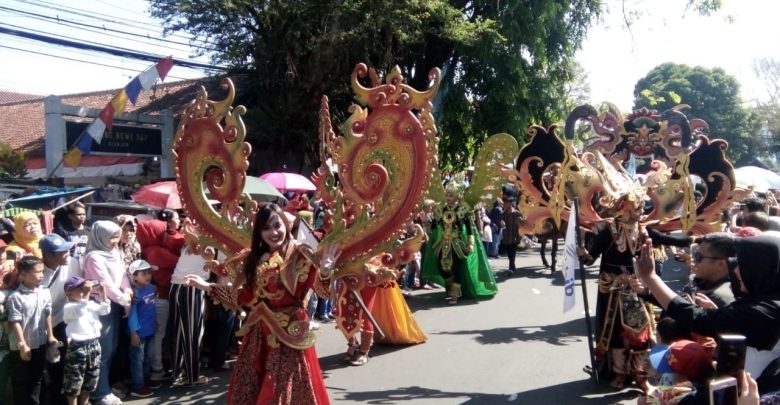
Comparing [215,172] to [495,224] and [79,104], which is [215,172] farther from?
[79,104]

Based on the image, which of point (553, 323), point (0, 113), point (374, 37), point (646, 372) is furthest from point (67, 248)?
point (0, 113)

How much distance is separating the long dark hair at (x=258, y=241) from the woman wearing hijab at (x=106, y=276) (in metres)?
1.80

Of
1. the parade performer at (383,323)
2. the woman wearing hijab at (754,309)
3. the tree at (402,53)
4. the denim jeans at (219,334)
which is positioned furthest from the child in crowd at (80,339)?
the tree at (402,53)

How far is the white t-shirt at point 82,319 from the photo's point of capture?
4.66 metres

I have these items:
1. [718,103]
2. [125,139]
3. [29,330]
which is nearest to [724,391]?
[29,330]

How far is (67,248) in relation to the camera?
4.77 metres

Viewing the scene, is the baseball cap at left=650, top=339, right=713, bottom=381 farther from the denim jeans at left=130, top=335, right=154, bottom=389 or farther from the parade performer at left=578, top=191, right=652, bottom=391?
the denim jeans at left=130, top=335, right=154, bottom=389

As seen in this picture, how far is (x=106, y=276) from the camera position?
4953 millimetres

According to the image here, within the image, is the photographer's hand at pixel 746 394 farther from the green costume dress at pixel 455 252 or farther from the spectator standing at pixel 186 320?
the green costume dress at pixel 455 252

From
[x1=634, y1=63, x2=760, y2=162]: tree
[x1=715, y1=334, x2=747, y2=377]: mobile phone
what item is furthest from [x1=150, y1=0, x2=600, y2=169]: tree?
[x1=634, y1=63, x2=760, y2=162]: tree

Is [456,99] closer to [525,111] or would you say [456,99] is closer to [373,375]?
[525,111]

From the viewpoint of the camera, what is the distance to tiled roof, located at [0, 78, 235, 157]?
1880cm

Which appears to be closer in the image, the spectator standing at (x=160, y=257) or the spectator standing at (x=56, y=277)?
the spectator standing at (x=56, y=277)

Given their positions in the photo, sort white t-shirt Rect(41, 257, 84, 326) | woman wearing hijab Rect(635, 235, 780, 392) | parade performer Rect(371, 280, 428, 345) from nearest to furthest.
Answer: woman wearing hijab Rect(635, 235, 780, 392) → white t-shirt Rect(41, 257, 84, 326) → parade performer Rect(371, 280, 428, 345)
